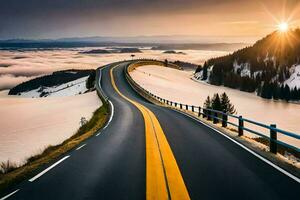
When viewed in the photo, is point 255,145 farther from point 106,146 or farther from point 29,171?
point 29,171

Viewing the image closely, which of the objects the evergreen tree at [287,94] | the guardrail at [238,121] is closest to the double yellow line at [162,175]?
the guardrail at [238,121]

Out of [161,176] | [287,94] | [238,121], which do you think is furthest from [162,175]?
[287,94]

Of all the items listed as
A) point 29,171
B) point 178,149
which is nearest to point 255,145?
point 178,149

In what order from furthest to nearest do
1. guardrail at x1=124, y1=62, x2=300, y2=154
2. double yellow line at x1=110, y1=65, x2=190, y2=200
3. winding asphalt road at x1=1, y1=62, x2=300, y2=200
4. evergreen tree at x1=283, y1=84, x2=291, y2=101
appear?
evergreen tree at x1=283, y1=84, x2=291, y2=101
guardrail at x1=124, y1=62, x2=300, y2=154
winding asphalt road at x1=1, y1=62, x2=300, y2=200
double yellow line at x1=110, y1=65, x2=190, y2=200

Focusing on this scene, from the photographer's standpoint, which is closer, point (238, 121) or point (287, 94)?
point (238, 121)

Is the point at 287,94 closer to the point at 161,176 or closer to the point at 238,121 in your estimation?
the point at 238,121

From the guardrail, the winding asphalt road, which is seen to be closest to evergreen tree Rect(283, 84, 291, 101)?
the guardrail

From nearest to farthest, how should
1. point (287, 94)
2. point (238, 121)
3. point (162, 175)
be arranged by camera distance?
point (162, 175), point (238, 121), point (287, 94)

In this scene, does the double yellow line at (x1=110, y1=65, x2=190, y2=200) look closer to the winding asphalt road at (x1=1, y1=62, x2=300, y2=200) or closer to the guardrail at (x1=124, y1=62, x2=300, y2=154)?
the winding asphalt road at (x1=1, y1=62, x2=300, y2=200)

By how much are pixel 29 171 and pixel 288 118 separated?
4290 inches

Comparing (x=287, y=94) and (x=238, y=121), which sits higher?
(x=238, y=121)

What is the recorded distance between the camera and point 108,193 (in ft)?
26.7

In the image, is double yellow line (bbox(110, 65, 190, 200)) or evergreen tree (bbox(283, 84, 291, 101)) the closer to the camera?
double yellow line (bbox(110, 65, 190, 200))

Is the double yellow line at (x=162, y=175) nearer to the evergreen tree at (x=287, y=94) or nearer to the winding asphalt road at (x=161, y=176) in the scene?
the winding asphalt road at (x=161, y=176)
